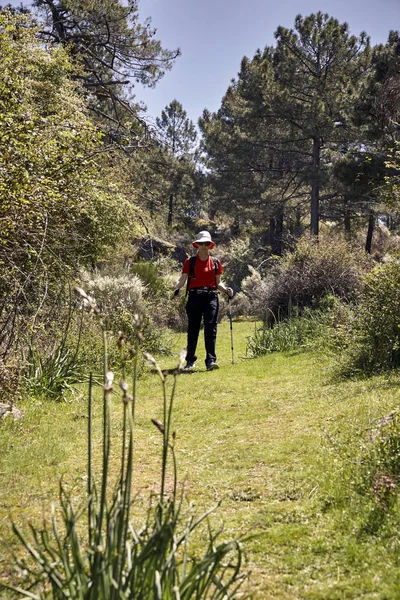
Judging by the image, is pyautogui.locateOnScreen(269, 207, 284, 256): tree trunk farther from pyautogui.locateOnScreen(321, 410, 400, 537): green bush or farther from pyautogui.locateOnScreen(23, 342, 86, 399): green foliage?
pyautogui.locateOnScreen(321, 410, 400, 537): green bush

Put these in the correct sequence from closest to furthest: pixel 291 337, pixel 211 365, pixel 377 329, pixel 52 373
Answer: pixel 52 373 < pixel 377 329 < pixel 211 365 < pixel 291 337

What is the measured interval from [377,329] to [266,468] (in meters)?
3.93

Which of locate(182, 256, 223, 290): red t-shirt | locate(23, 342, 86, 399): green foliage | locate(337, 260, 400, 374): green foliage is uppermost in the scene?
locate(182, 256, 223, 290): red t-shirt

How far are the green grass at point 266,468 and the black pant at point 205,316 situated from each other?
135 centimetres

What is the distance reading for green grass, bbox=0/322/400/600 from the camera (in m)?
2.56

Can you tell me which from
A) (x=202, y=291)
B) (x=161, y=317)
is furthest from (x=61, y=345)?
(x=161, y=317)

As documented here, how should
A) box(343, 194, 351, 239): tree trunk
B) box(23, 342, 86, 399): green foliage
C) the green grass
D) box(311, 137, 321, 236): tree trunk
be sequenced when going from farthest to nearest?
1. box(343, 194, 351, 239): tree trunk
2. box(311, 137, 321, 236): tree trunk
3. box(23, 342, 86, 399): green foliage
4. the green grass

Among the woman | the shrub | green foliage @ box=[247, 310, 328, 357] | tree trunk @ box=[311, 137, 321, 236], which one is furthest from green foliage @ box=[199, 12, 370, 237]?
the woman

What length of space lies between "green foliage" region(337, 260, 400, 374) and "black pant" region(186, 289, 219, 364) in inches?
82.2

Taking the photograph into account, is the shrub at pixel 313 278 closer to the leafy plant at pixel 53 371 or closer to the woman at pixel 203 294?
the woman at pixel 203 294

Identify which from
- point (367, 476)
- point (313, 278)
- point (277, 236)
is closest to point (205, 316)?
point (313, 278)

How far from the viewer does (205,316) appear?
29.0 ft

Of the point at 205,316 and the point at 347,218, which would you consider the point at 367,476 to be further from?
the point at 347,218

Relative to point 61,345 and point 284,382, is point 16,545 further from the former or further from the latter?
point 284,382
